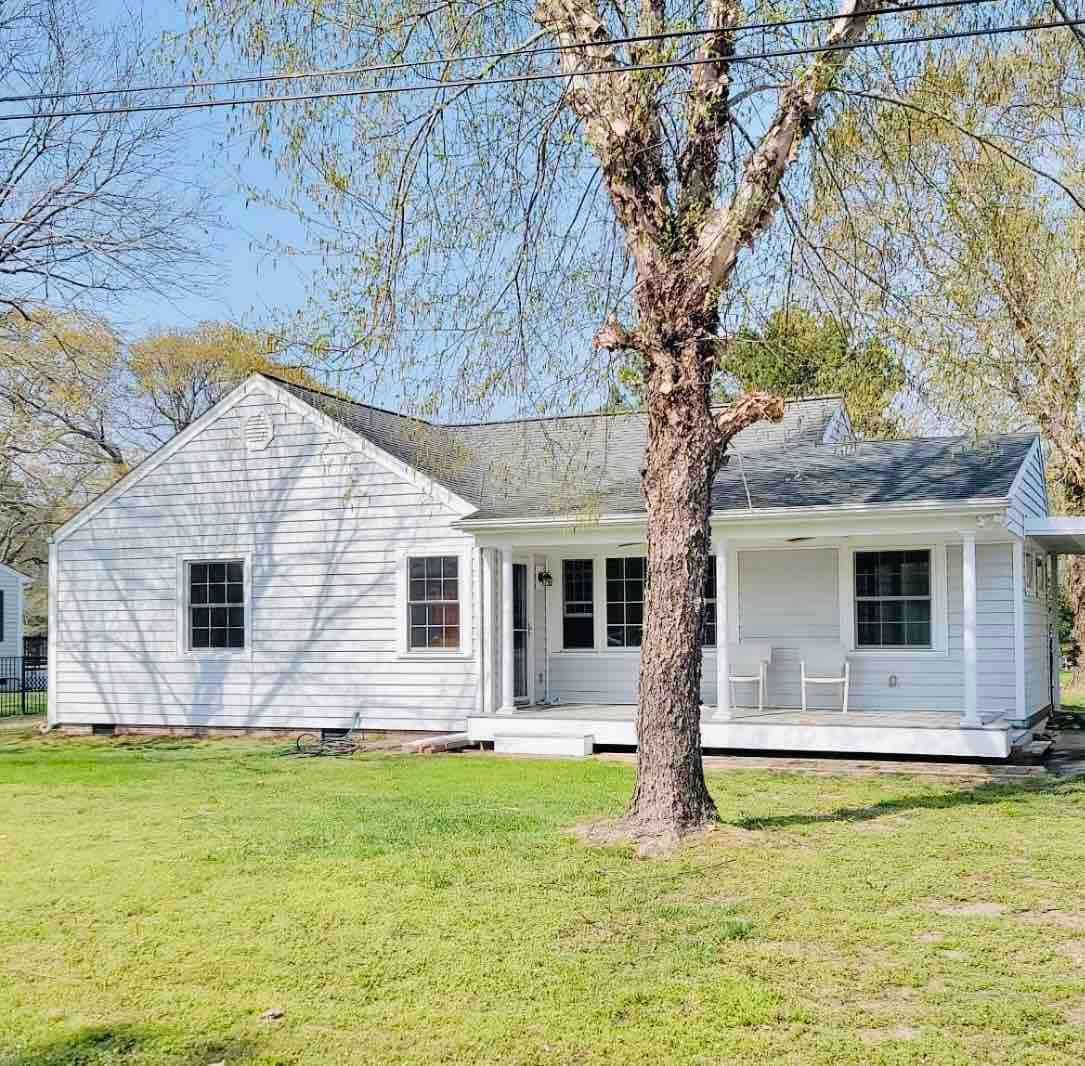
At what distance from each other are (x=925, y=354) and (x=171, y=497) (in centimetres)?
1176

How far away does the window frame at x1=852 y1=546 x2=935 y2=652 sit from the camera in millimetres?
14227

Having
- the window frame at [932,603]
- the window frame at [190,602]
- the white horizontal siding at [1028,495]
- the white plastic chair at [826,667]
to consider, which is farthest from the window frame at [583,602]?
the white horizontal siding at [1028,495]

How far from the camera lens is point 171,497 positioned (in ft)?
58.3

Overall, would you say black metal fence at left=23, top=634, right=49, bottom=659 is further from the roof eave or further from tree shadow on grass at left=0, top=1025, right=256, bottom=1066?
tree shadow on grass at left=0, top=1025, right=256, bottom=1066

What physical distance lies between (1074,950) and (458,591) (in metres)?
10.7

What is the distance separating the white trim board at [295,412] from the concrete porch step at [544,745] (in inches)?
119

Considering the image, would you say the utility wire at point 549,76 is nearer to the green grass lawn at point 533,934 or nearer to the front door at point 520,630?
the green grass lawn at point 533,934

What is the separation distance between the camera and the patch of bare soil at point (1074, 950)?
5746 mm

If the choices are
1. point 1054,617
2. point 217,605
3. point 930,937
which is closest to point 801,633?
point 1054,617

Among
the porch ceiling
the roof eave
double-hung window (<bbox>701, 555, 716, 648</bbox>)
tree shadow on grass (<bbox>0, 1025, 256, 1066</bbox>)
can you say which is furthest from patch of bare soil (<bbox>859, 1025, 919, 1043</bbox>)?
double-hung window (<bbox>701, 555, 716, 648</bbox>)

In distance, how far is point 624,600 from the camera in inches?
632

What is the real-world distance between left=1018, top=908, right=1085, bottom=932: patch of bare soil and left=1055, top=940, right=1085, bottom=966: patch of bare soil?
26cm

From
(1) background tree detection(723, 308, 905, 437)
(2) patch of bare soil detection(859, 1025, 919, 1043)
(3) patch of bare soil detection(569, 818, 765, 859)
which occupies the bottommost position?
(2) patch of bare soil detection(859, 1025, 919, 1043)

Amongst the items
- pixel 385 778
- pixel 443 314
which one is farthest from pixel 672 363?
pixel 385 778
